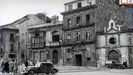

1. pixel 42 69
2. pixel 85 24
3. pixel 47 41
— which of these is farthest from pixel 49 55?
pixel 42 69

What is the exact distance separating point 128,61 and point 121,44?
318cm

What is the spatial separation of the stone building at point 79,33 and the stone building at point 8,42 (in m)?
16.2

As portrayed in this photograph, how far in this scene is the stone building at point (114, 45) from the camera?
51.9 meters

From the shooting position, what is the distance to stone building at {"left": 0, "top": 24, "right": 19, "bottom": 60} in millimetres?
72875

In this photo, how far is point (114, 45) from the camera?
5362cm

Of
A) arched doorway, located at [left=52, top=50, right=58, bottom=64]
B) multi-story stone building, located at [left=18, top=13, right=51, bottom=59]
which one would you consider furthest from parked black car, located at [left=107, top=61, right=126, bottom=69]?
multi-story stone building, located at [left=18, top=13, right=51, bottom=59]

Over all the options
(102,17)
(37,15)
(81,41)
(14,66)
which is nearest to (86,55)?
(81,41)

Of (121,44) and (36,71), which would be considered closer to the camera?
(36,71)

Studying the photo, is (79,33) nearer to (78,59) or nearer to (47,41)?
(78,59)

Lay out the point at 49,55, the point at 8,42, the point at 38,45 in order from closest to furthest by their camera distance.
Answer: the point at 49,55, the point at 38,45, the point at 8,42

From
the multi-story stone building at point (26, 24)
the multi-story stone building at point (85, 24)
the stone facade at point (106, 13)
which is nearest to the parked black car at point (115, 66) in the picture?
the multi-story stone building at point (85, 24)

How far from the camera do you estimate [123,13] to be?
54656 mm

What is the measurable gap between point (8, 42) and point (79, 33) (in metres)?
21.1

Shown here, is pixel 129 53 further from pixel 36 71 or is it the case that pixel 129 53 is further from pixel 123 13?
pixel 36 71
